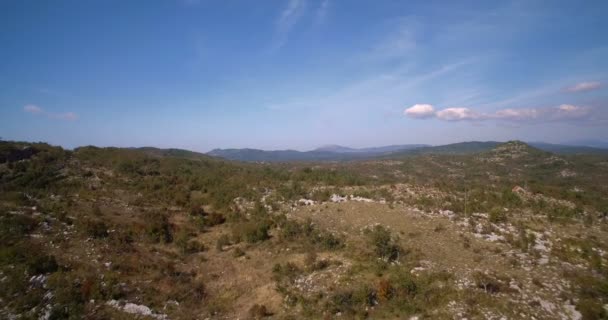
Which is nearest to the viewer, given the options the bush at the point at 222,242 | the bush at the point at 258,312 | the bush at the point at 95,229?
the bush at the point at 258,312

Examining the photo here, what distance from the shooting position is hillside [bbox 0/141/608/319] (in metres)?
8.97

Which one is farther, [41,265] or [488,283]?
[41,265]

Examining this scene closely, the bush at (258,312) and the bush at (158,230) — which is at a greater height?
the bush at (158,230)

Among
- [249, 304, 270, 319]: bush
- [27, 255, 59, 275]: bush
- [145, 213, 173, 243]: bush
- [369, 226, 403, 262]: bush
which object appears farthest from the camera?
[145, 213, 173, 243]: bush

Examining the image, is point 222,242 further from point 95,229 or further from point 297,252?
point 95,229

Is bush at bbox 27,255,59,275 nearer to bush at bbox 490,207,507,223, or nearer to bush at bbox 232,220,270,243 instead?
bush at bbox 232,220,270,243

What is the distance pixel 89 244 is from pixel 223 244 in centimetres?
581

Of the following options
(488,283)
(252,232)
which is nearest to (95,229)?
(252,232)

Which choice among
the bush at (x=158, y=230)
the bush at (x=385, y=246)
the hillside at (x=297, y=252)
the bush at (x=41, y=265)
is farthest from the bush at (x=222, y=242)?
the bush at (x=385, y=246)

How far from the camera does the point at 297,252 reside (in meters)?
13.4

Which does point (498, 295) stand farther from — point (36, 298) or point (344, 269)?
point (36, 298)

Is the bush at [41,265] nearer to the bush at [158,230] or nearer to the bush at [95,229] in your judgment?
the bush at [95,229]

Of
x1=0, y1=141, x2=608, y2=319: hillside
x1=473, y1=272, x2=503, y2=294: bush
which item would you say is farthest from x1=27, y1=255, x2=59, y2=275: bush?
x1=473, y1=272, x2=503, y2=294: bush

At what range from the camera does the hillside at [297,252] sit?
8969 millimetres
